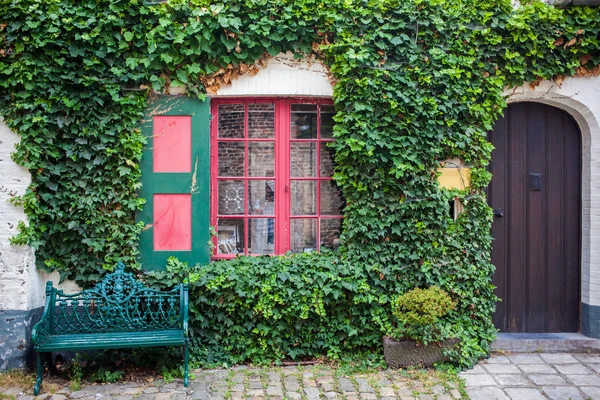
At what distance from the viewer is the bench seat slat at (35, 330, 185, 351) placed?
4.25m

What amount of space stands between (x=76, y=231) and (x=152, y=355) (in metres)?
1.39

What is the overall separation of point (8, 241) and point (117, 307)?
1201mm

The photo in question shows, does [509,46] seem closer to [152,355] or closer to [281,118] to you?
[281,118]

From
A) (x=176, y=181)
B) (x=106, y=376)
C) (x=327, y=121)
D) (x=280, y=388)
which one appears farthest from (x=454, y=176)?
(x=106, y=376)

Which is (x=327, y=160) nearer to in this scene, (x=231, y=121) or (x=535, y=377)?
(x=231, y=121)

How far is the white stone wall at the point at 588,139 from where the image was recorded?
528 centimetres

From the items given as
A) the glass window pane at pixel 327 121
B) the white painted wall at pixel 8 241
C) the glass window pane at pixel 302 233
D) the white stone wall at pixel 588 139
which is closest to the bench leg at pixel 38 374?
the white painted wall at pixel 8 241

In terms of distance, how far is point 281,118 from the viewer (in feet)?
17.3

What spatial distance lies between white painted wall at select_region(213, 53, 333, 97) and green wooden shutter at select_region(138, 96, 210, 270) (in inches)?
15.6

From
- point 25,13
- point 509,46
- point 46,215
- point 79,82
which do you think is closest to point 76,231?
point 46,215

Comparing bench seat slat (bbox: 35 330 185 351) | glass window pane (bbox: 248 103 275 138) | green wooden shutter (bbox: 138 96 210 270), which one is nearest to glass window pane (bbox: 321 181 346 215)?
glass window pane (bbox: 248 103 275 138)

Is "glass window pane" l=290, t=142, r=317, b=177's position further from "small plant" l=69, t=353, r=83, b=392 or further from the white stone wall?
"small plant" l=69, t=353, r=83, b=392

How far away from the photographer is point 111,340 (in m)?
4.36

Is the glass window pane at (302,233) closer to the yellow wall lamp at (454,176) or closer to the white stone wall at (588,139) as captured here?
the yellow wall lamp at (454,176)
